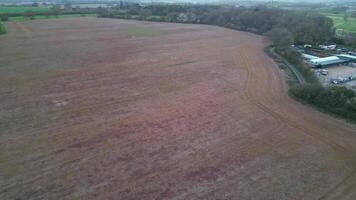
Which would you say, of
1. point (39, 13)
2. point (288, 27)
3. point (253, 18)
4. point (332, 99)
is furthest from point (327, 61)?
point (39, 13)

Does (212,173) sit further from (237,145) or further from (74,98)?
(74,98)

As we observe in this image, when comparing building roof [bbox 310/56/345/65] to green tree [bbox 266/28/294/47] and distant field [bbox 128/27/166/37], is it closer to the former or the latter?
green tree [bbox 266/28/294/47]

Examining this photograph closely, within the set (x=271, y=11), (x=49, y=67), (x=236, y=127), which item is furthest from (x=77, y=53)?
(x=271, y=11)

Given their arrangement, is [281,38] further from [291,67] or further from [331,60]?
[291,67]

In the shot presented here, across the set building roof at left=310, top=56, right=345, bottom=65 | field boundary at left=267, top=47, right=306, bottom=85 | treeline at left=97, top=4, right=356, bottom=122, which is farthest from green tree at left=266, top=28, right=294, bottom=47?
building roof at left=310, top=56, right=345, bottom=65

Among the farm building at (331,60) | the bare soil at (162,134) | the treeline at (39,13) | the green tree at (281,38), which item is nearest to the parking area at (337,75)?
the farm building at (331,60)

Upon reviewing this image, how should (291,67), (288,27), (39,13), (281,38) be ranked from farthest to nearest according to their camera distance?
(39,13), (288,27), (281,38), (291,67)
